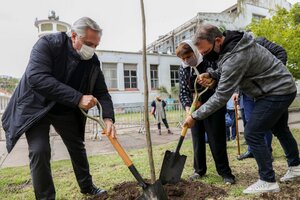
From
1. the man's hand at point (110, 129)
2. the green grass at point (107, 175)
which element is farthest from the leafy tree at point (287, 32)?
the man's hand at point (110, 129)

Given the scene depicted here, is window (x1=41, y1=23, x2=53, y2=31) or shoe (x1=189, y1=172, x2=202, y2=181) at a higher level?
window (x1=41, y1=23, x2=53, y2=31)

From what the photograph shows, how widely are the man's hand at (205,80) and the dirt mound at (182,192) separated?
1.08 m

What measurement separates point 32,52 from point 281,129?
8.88 feet

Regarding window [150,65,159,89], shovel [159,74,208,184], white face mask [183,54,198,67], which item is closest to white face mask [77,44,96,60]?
white face mask [183,54,198,67]

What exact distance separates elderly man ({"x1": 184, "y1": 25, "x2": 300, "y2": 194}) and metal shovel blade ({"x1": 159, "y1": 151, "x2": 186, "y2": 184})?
510 millimetres

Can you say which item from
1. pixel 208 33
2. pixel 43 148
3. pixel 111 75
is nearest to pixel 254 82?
pixel 208 33

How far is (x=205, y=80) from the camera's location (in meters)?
3.01

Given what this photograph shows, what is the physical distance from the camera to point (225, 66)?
2643 mm

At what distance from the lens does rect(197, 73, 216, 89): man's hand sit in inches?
118

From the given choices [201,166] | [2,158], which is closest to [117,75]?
Result: [2,158]

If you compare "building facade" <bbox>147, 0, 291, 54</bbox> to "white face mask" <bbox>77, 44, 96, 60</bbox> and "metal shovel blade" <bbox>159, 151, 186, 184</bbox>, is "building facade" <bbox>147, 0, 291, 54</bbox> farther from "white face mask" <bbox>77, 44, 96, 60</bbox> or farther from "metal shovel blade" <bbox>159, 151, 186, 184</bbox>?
"white face mask" <bbox>77, 44, 96, 60</bbox>

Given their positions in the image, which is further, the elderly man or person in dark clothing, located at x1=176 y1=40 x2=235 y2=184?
person in dark clothing, located at x1=176 y1=40 x2=235 y2=184

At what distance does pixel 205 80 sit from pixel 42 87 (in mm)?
1616

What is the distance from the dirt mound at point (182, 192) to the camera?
280 centimetres
